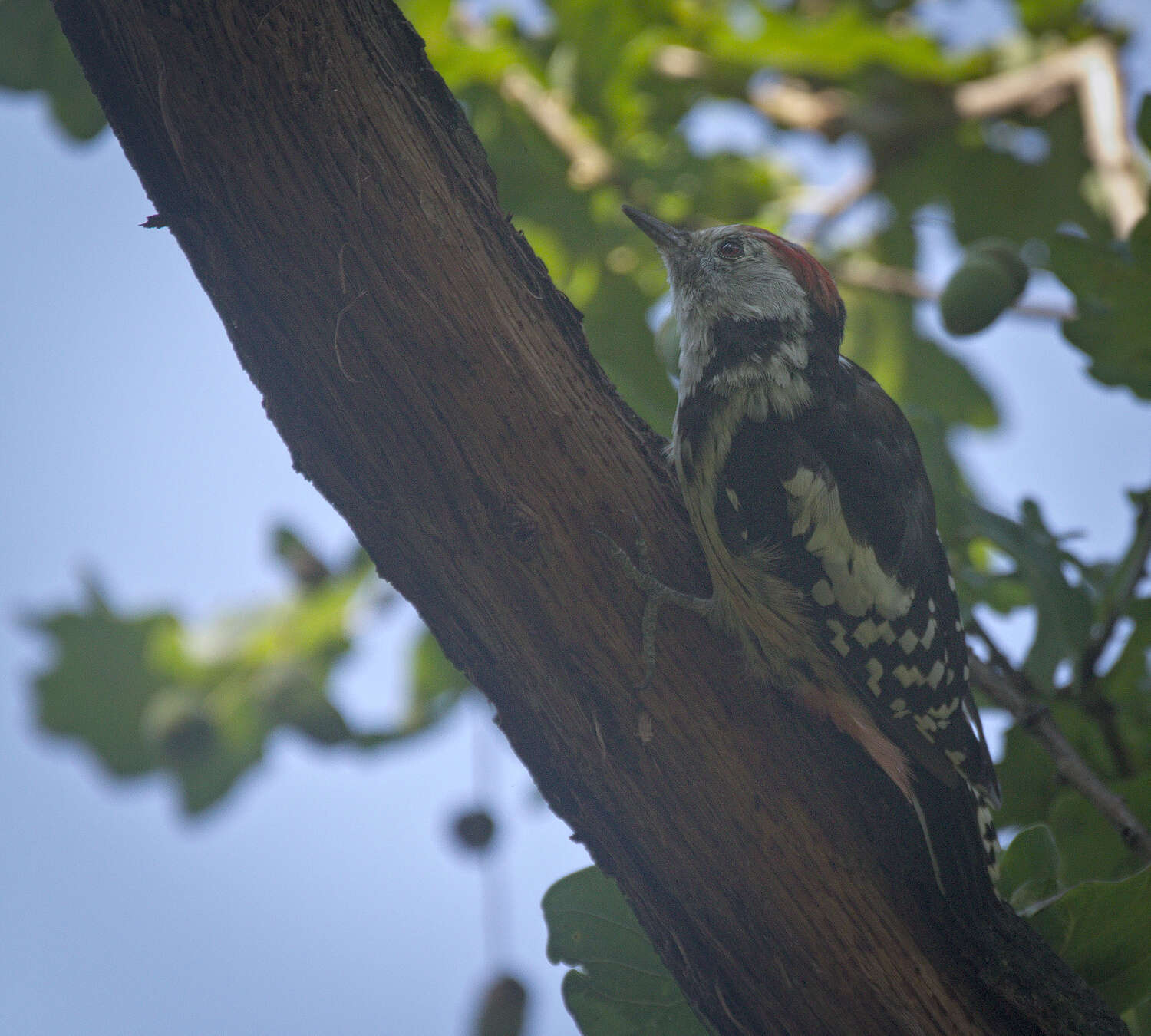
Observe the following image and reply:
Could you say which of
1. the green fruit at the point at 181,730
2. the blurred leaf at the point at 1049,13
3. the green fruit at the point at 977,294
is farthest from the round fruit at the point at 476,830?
the blurred leaf at the point at 1049,13

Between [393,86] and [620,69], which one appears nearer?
[393,86]

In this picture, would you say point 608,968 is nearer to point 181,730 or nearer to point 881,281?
point 181,730

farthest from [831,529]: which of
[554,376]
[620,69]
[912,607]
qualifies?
[620,69]

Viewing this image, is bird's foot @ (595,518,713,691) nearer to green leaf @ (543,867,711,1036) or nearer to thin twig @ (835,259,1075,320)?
green leaf @ (543,867,711,1036)

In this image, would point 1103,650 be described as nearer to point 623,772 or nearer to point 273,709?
point 623,772

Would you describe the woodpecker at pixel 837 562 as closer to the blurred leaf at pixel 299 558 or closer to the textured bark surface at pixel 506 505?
the textured bark surface at pixel 506 505

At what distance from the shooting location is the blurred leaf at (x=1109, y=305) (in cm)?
229

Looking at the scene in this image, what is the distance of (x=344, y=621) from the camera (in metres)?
3.66

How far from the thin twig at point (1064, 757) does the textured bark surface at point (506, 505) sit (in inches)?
16.1

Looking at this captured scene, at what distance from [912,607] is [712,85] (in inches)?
113

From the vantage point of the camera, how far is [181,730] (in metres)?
3.40

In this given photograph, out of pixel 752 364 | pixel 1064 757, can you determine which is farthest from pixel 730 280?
pixel 1064 757

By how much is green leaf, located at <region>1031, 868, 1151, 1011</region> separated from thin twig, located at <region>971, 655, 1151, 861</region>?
0.83 ft

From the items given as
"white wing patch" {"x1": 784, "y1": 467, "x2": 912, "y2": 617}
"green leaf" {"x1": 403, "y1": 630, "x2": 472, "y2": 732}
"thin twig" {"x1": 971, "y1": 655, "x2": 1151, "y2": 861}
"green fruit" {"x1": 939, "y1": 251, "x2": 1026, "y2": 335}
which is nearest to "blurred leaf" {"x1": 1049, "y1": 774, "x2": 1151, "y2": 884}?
"thin twig" {"x1": 971, "y1": 655, "x2": 1151, "y2": 861}
